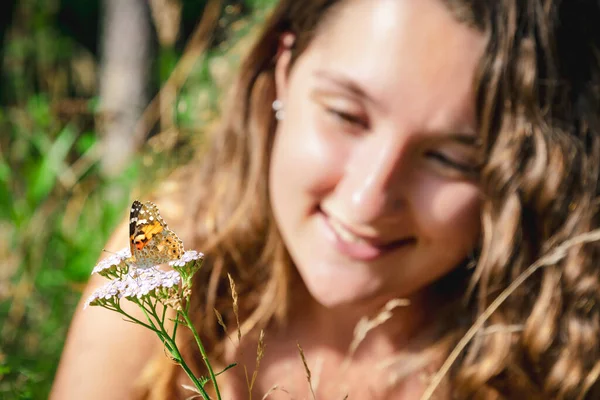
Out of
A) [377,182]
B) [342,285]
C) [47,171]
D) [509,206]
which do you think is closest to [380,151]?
[377,182]

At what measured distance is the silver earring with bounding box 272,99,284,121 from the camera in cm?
180

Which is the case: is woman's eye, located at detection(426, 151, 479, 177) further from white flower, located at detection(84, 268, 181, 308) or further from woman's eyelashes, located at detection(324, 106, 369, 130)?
white flower, located at detection(84, 268, 181, 308)

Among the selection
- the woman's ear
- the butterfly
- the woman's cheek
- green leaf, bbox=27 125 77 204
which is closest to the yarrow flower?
the butterfly

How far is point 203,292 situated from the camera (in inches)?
69.5

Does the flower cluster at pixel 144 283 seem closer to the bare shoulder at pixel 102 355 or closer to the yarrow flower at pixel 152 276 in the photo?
the yarrow flower at pixel 152 276

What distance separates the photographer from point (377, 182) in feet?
4.60

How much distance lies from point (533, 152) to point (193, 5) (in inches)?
246

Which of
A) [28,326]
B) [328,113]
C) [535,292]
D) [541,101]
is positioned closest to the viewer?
[328,113]

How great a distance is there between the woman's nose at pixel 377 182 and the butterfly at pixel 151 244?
2.02ft

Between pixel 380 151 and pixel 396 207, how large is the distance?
128 millimetres

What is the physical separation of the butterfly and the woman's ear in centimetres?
91

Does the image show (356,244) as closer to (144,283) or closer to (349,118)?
(349,118)

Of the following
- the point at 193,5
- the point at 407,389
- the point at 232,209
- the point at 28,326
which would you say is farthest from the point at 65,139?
Answer: the point at 193,5

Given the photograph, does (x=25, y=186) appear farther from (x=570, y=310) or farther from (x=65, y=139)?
(x=570, y=310)
